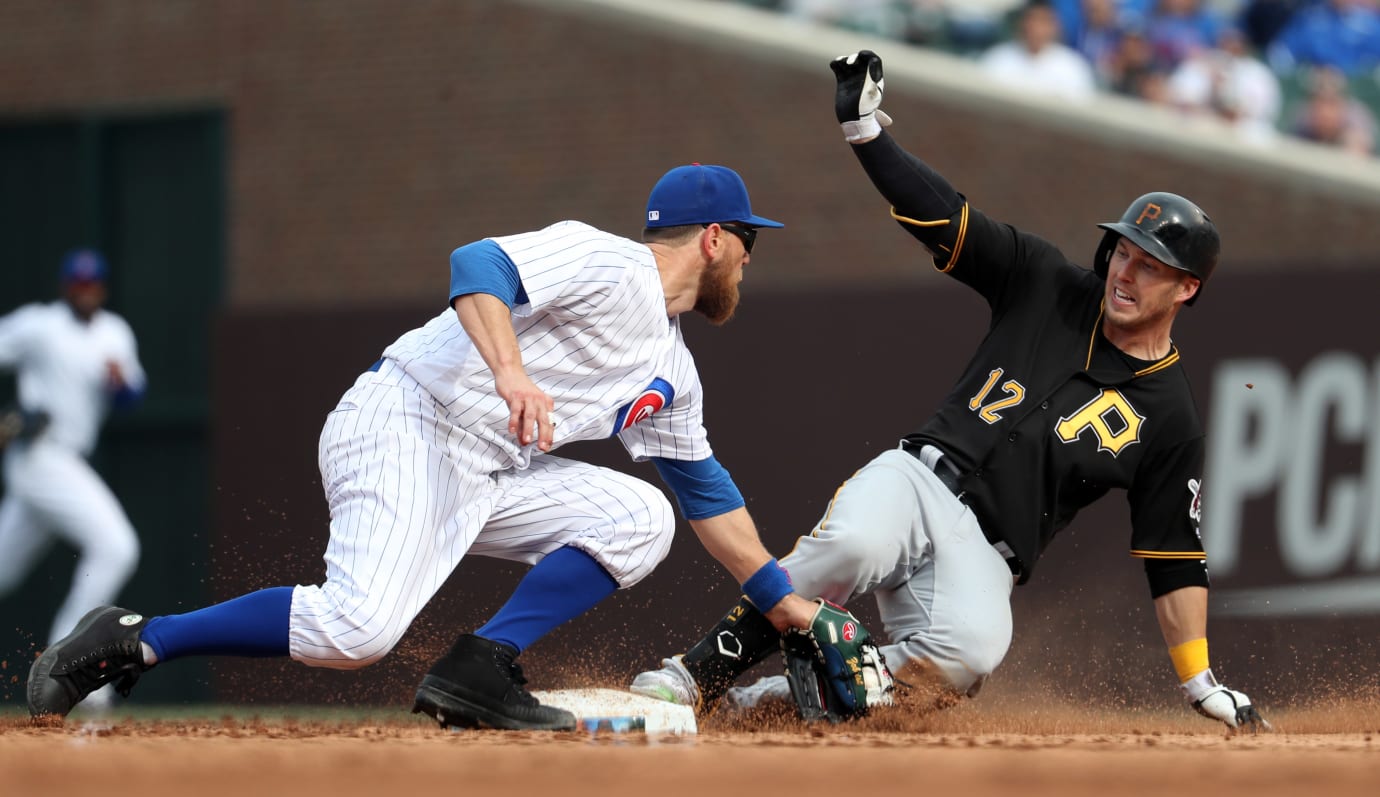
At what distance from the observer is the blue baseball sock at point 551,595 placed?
173 inches

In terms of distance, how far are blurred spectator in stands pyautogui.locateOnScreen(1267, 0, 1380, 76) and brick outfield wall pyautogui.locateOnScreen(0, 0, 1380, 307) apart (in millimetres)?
1173

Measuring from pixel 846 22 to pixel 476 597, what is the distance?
6.05 metres

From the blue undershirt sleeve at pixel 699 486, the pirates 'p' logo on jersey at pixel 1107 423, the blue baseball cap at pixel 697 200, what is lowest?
the blue undershirt sleeve at pixel 699 486

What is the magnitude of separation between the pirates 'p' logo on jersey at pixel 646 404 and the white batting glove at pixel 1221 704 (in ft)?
5.69

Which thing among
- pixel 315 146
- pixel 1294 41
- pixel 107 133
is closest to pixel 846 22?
pixel 1294 41

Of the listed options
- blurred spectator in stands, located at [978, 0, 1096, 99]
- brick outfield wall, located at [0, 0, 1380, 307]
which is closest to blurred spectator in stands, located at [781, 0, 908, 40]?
brick outfield wall, located at [0, 0, 1380, 307]

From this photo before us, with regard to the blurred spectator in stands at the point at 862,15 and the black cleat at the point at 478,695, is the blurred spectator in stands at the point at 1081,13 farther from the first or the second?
the black cleat at the point at 478,695

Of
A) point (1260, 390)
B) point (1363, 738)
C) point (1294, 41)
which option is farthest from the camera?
point (1294, 41)

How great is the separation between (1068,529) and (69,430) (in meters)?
5.03

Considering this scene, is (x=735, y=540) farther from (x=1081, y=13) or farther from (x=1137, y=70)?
(x=1081, y=13)

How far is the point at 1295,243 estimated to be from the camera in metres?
10.0

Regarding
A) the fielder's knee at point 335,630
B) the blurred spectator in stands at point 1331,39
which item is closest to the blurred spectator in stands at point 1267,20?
the blurred spectator in stands at point 1331,39

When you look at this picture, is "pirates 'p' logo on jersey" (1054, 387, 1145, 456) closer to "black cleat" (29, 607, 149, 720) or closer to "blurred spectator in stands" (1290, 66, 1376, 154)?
"black cleat" (29, 607, 149, 720)

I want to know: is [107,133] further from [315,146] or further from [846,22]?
[846,22]
